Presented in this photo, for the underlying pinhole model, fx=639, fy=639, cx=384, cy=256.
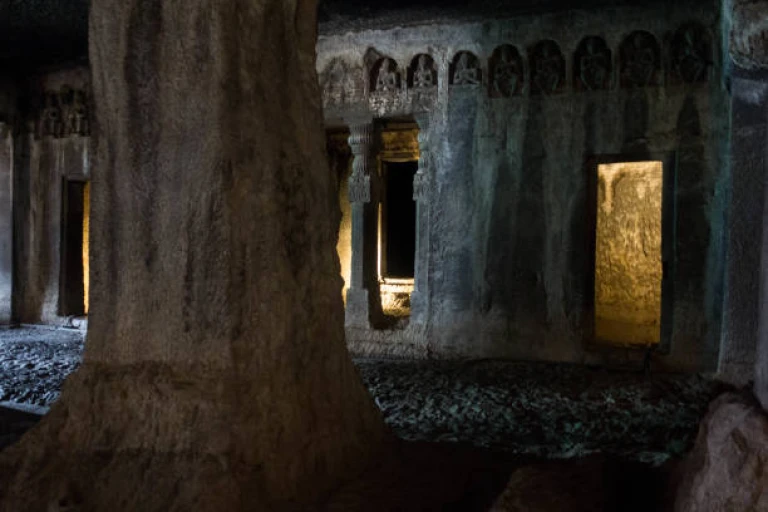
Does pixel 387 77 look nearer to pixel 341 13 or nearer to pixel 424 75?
pixel 424 75

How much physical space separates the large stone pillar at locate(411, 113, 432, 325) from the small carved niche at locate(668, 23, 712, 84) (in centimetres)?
263

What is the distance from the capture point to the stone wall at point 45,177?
30.7ft

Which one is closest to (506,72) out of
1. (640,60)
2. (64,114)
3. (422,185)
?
(640,60)

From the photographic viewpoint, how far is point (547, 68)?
6875mm

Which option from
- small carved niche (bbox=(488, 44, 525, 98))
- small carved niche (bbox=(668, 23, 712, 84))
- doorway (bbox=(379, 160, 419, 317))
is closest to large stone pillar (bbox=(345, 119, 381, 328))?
small carved niche (bbox=(488, 44, 525, 98))

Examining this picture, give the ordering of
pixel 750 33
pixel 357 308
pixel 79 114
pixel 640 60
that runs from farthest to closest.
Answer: pixel 79 114, pixel 357 308, pixel 640 60, pixel 750 33

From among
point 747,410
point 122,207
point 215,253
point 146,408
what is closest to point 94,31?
point 122,207

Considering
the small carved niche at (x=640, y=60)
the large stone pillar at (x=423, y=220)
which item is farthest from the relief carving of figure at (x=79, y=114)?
the small carved niche at (x=640, y=60)

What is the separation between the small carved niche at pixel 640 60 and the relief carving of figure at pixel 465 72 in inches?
60.1

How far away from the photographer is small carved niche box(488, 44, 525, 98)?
699 cm

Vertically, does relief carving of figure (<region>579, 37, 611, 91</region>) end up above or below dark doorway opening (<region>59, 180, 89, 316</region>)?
above

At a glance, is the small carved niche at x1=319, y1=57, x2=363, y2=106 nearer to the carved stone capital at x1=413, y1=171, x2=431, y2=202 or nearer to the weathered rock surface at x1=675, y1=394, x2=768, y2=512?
the carved stone capital at x1=413, y1=171, x2=431, y2=202

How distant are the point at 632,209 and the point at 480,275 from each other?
3540 millimetres

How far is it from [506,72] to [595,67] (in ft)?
3.06
